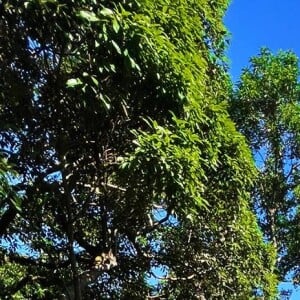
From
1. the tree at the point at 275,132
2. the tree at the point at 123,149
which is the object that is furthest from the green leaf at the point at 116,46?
the tree at the point at 275,132

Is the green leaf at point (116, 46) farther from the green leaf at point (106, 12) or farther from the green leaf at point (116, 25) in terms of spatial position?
the green leaf at point (106, 12)

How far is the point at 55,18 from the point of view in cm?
527

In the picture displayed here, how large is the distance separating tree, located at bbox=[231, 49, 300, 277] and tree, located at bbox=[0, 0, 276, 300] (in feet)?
16.7

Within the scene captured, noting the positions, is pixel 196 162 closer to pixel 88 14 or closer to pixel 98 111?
pixel 98 111

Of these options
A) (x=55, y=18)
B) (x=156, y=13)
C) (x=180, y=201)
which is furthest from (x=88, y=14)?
(x=180, y=201)

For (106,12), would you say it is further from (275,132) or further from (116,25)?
(275,132)

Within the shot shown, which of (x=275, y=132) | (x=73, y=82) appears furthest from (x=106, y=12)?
(x=275, y=132)

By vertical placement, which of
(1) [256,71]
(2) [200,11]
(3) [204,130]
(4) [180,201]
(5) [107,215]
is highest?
(1) [256,71]

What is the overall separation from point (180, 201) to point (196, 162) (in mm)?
396

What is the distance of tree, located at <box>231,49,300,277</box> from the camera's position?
45.2ft

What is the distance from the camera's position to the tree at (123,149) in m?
5.55

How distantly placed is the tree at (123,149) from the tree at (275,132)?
510 centimetres

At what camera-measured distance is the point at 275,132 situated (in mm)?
13961

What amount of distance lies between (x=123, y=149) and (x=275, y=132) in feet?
26.0
